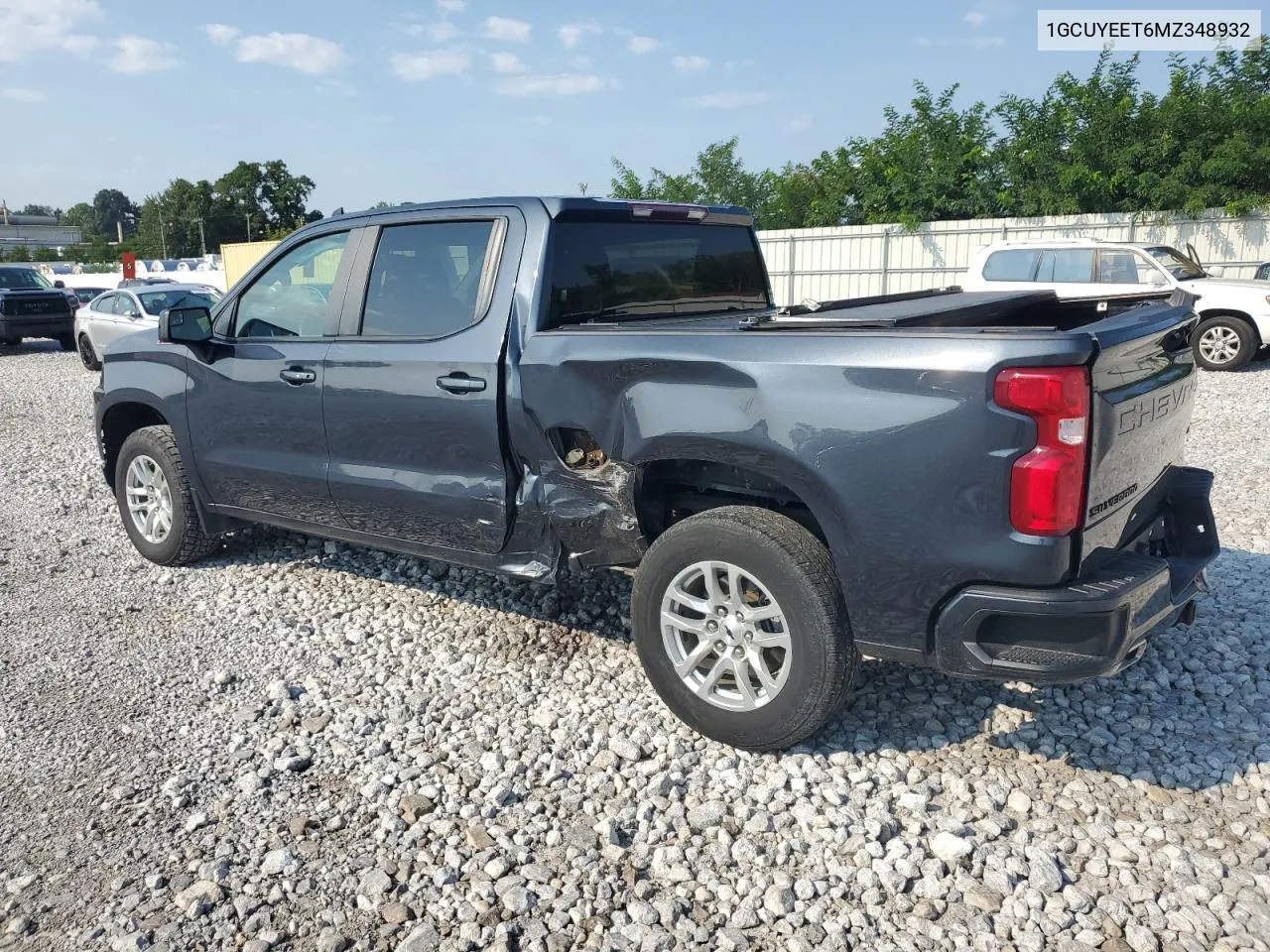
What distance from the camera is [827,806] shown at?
3238mm

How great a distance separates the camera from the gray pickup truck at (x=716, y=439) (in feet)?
9.53

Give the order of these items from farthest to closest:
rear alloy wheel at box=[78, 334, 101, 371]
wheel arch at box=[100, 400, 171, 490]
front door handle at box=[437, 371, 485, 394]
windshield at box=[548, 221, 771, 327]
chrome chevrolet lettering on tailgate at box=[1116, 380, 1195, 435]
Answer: rear alloy wheel at box=[78, 334, 101, 371]
wheel arch at box=[100, 400, 171, 490]
windshield at box=[548, 221, 771, 327]
front door handle at box=[437, 371, 485, 394]
chrome chevrolet lettering on tailgate at box=[1116, 380, 1195, 435]

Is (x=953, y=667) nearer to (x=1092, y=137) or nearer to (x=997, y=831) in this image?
(x=997, y=831)

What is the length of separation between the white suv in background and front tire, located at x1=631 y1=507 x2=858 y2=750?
1067 cm

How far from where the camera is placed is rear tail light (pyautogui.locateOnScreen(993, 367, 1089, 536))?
110 inches

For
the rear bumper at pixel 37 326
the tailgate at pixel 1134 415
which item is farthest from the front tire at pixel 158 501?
the rear bumper at pixel 37 326

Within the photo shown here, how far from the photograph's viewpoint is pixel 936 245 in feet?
72.2

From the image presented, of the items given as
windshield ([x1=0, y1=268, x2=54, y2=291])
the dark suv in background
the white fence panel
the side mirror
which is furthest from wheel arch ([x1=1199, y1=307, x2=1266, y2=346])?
windshield ([x1=0, y1=268, x2=54, y2=291])

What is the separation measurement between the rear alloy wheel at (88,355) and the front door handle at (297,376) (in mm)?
15258

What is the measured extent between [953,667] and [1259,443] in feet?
23.5

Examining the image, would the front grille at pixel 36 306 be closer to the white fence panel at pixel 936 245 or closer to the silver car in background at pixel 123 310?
the silver car in background at pixel 123 310

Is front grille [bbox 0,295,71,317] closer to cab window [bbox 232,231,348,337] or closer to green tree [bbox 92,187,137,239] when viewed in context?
cab window [bbox 232,231,348,337]

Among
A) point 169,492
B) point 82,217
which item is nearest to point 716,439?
point 169,492

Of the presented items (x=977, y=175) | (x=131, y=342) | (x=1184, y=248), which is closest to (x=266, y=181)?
(x=977, y=175)
